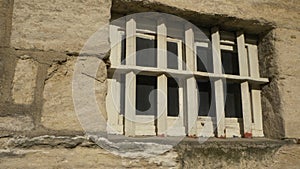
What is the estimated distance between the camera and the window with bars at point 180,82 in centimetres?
159

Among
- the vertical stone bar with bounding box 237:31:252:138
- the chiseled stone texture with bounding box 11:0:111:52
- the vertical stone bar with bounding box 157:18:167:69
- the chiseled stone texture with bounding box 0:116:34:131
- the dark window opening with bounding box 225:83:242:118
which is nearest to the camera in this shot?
the chiseled stone texture with bounding box 0:116:34:131

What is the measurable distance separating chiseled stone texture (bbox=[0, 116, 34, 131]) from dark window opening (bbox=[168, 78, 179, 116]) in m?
0.77

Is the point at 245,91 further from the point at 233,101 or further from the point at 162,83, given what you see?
the point at 162,83

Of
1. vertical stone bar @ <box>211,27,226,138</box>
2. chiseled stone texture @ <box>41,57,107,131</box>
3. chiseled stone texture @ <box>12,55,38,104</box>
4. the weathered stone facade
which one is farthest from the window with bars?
chiseled stone texture @ <box>12,55,38,104</box>

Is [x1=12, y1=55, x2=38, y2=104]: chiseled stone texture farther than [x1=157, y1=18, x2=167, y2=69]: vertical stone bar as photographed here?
No

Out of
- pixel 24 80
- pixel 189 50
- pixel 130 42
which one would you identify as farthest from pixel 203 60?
pixel 24 80

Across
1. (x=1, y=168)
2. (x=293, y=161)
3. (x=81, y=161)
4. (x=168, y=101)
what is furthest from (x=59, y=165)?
(x=293, y=161)

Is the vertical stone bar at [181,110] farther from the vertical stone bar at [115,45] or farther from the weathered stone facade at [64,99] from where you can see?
the vertical stone bar at [115,45]

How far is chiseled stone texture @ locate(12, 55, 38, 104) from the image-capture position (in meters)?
1.26

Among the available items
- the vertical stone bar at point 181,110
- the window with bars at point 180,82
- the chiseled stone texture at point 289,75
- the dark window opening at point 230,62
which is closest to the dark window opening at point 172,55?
the window with bars at point 180,82

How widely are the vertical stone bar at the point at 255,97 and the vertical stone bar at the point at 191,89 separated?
0.38 metres

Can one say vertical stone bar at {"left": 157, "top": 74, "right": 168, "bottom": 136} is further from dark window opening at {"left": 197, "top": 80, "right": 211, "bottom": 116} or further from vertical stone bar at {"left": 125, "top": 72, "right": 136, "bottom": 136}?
dark window opening at {"left": 197, "top": 80, "right": 211, "bottom": 116}

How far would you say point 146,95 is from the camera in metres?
1.71

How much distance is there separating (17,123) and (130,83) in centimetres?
56
